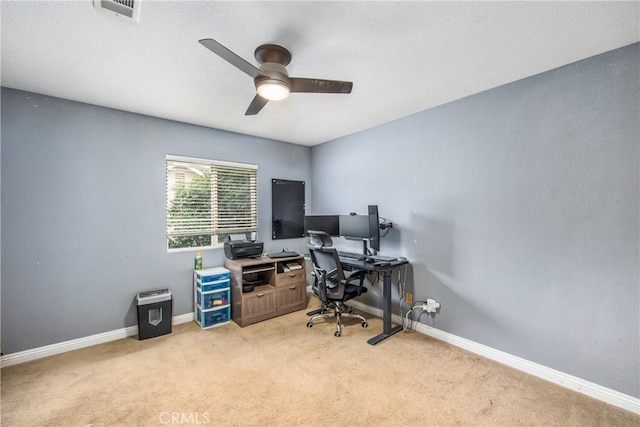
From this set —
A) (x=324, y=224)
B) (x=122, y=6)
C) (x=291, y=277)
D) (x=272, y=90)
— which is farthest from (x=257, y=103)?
(x=291, y=277)

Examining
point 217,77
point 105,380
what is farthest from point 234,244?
point 217,77

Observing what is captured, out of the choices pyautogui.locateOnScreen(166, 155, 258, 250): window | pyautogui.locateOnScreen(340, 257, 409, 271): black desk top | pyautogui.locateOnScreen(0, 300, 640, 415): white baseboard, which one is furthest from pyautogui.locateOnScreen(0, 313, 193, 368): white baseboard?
pyautogui.locateOnScreen(340, 257, 409, 271): black desk top

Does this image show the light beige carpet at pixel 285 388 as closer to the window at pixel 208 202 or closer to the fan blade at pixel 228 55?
the window at pixel 208 202

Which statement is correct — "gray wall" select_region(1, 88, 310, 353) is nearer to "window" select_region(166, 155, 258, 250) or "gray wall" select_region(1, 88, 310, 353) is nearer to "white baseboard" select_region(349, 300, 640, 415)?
"window" select_region(166, 155, 258, 250)

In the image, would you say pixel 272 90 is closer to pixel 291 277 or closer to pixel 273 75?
pixel 273 75

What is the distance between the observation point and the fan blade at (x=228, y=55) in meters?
1.40

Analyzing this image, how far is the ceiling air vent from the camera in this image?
55.4 inches

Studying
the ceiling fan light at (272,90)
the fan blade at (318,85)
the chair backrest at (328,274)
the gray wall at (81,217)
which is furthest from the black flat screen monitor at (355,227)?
the gray wall at (81,217)

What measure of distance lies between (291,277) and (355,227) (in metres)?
1.11

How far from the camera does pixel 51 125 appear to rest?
2.55 meters

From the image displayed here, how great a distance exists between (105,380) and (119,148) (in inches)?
88.1

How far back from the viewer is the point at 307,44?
1770mm

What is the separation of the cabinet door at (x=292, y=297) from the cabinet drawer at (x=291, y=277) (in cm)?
4

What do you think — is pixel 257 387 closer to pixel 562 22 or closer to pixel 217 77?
pixel 217 77
